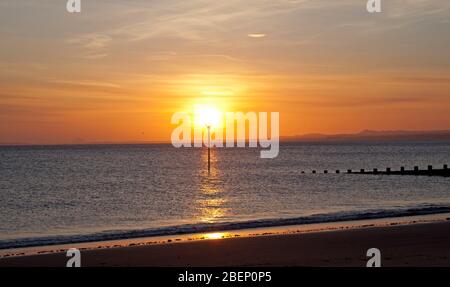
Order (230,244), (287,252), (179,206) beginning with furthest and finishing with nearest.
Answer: (179,206), (230,244), (287,252)

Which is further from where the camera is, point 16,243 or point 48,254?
point 16,243

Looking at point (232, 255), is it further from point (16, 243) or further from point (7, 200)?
point (7, 200)

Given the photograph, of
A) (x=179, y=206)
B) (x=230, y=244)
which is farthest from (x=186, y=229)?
(x=179, y=206)

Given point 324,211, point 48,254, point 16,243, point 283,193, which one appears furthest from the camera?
point 283,193

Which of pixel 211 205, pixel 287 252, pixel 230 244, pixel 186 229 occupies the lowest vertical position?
pixel 211 205

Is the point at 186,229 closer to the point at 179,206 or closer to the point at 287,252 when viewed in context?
the point at 287,252

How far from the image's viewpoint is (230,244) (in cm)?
2202

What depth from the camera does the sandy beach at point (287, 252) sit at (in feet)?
58.7

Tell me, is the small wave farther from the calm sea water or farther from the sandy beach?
the sandy beach

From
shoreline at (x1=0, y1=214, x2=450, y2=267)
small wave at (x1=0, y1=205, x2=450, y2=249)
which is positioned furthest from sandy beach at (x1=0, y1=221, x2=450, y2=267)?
small wave at (x1=0, y1=205, x2=450, y2=249)

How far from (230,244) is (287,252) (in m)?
2.89
